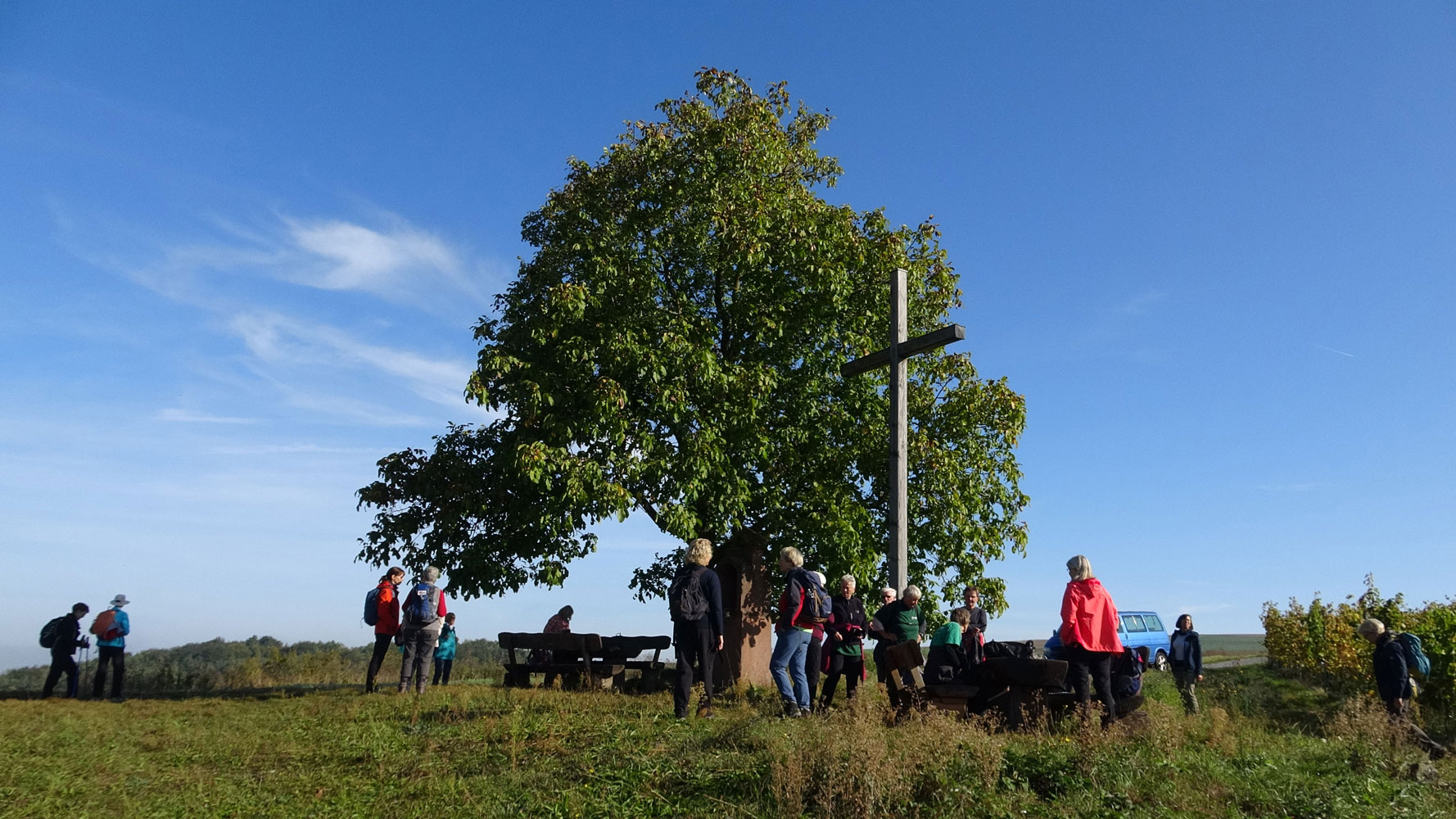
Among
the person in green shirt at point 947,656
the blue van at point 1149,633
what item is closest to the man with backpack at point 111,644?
the person in green shirt at point 947,656

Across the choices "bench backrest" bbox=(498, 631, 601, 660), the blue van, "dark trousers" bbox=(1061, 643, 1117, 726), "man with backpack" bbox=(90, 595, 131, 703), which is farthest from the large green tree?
the blue van

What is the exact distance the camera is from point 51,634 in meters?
16.3

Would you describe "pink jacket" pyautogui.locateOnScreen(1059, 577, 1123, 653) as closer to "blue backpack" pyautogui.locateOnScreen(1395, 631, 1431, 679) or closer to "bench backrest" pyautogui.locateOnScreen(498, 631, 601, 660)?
"blue backpack" pyautogui.locateOnScreen(1395, 631, 1431, 679)

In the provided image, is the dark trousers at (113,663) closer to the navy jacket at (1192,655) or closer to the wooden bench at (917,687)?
the wooden bench at (917,687)

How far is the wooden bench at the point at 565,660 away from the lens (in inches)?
583

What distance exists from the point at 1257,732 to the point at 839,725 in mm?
4656

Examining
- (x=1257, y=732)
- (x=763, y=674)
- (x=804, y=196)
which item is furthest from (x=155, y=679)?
(x=1257, y=732)

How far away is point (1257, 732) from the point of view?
972cm

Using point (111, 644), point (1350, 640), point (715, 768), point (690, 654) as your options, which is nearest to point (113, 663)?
point (111, 644)

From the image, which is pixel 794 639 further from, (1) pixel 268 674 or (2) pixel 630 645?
(1) pixel 268 674

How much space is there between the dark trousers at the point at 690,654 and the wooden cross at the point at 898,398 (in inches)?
129

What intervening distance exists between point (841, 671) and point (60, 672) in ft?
46.1

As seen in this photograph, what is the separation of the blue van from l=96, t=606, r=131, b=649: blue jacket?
975 inches

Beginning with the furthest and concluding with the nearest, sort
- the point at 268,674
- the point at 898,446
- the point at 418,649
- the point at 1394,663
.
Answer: the point at 268,674
the point at 418,649
the point at 898,446
the point at 1394,663
